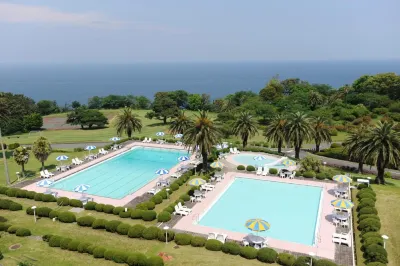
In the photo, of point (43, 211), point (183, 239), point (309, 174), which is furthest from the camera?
point (309, 174)

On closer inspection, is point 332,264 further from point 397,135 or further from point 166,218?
point 397,135

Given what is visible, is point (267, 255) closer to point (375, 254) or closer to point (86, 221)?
point (375, 254)

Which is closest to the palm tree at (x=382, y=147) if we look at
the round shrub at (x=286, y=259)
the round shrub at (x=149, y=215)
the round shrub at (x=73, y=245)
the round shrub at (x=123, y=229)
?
the round shrub at (x=286, y=259)

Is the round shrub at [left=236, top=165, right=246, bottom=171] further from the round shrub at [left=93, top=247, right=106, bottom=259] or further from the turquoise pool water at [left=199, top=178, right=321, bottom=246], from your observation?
the round shrub at [left=93, top=247, right=106, bottom=259]

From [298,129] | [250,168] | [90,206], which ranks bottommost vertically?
[90,206]

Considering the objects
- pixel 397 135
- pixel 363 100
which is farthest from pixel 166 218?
pixel 363 100

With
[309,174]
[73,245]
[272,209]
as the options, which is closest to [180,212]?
[272,209]

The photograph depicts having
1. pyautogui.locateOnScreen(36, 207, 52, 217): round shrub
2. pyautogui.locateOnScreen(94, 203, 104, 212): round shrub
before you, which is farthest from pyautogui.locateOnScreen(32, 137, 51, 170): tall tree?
pyautogui.locateOnScreen(94, 203, 104, 212): round shrub
